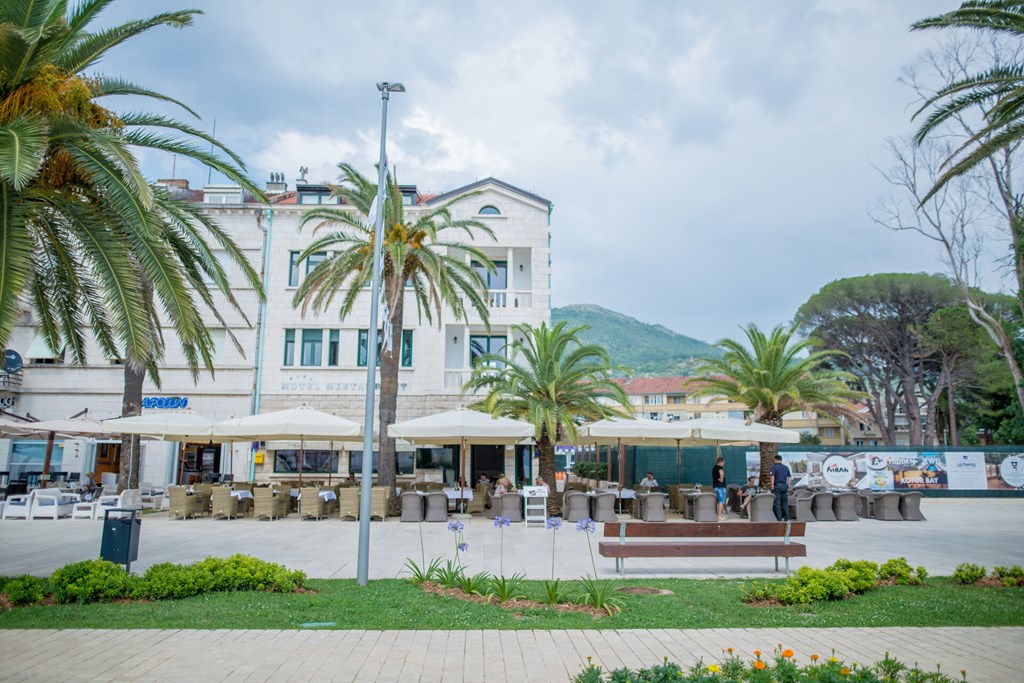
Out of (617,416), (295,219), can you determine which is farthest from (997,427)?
(295,219)

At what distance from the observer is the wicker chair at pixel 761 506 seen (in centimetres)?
1866

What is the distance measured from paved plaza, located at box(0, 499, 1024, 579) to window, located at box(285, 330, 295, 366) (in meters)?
10.7

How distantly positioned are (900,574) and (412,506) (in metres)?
12.1

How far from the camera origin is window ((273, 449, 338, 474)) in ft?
96.8

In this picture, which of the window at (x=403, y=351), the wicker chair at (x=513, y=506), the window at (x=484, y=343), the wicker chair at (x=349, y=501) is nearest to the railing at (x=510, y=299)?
the window at (x=484, y=343)

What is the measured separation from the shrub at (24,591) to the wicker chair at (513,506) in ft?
39.3

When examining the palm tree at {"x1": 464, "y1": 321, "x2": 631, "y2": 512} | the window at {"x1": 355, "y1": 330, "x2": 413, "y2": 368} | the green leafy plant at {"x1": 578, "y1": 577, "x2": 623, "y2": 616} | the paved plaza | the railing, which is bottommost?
the paved plaza

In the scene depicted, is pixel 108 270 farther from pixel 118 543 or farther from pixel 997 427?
pixel 997 427

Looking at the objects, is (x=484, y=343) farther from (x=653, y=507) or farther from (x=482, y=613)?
(x=482, y=613)

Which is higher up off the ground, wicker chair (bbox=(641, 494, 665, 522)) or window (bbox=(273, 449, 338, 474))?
window (bbox=(273, 449, 338, 474))

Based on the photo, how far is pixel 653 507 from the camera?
1889 centimetres

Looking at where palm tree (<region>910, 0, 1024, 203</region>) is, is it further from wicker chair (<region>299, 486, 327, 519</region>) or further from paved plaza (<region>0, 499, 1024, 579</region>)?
wicker chair (<region>299, 486, 327, 519</region>)

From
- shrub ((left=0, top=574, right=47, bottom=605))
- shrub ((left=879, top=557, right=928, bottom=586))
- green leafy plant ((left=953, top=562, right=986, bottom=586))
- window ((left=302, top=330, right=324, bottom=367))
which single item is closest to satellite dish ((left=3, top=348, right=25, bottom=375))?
window ((left=302, top=330, right=324, bottom=367))

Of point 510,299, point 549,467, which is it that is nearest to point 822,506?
point 549,467
